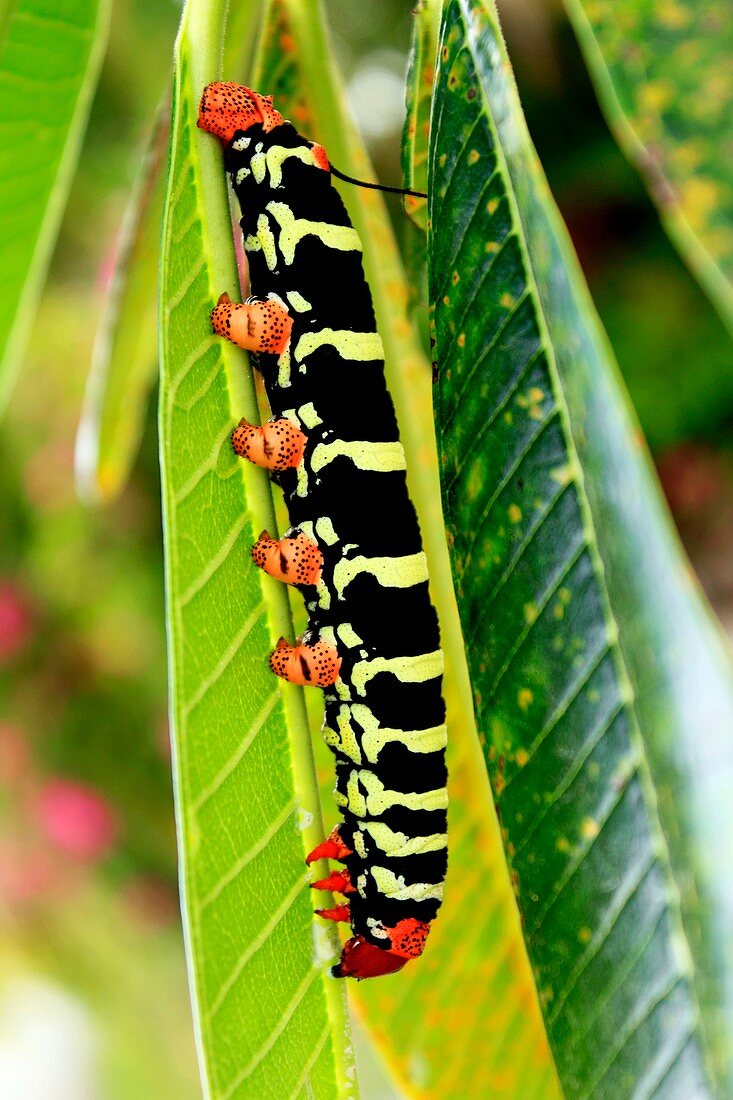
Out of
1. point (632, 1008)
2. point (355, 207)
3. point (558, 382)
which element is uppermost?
point (355, 207)

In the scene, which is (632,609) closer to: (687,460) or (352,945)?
(352,945)

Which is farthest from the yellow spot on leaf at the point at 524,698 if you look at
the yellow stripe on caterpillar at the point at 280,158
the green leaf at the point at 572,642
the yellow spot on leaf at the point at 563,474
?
the yellow stripe on caterpillar at the point at 280,158

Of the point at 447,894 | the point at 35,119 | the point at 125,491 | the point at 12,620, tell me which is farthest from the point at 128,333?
the point at 12,620

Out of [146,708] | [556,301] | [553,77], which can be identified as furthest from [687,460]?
[556,301]

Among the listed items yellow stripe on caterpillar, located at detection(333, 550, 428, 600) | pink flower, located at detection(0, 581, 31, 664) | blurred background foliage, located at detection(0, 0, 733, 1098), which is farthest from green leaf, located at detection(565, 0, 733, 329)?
pink flower, located at detection(0, 581, 31, 664)

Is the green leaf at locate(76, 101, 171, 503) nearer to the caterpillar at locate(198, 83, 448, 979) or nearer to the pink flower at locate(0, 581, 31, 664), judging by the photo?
the caterpillar at locate(198, 83, 448, 979)

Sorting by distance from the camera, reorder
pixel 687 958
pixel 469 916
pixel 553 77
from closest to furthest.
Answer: pixel 687 958 < pixel 469 916 < pixel 553 77

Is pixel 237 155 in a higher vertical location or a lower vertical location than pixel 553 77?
lower

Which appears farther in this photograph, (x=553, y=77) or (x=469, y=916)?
(x=553, y=77)

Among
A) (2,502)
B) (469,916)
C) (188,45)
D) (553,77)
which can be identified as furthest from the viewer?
(2,502)
